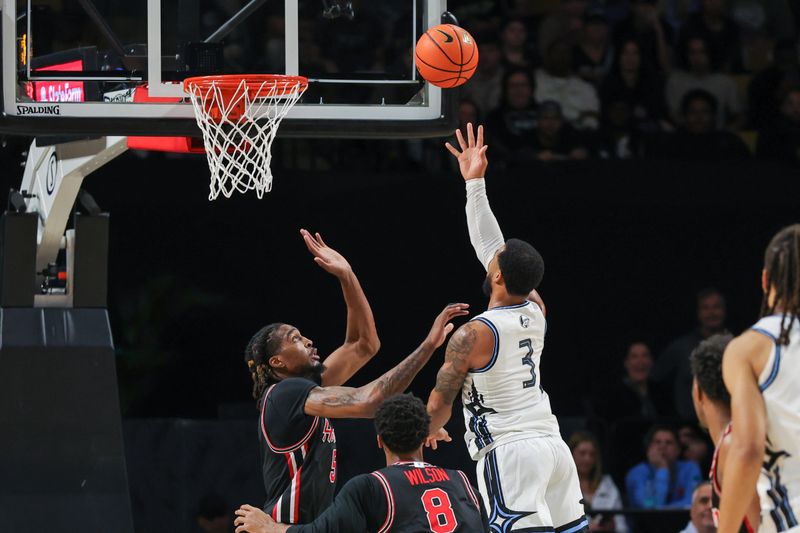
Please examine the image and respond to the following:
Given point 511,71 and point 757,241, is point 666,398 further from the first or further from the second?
point 511,71

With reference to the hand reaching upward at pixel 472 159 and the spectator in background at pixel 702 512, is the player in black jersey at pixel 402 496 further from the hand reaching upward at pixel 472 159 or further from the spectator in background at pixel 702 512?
the spectator in background at pixel 702 512

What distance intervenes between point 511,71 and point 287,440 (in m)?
5.84

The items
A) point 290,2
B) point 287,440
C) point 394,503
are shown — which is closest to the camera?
point 394,503

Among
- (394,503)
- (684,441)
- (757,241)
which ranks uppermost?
(757,241)

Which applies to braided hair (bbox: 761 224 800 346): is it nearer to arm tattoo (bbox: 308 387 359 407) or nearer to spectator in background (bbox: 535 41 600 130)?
arm tattoo (bbox: 308 387 359 407)

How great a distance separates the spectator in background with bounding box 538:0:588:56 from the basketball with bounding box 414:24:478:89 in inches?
220

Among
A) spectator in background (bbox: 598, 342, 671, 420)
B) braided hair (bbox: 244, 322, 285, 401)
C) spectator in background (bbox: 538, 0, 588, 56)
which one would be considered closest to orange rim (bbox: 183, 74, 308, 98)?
braided hair (bbox: 244, 322, 285, 401)

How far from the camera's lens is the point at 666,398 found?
10.3 m

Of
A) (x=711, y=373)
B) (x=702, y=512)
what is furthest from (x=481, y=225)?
(x=702, y=512)

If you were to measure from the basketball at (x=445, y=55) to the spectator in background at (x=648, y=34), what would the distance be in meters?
5.77

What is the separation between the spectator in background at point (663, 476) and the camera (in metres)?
9.48

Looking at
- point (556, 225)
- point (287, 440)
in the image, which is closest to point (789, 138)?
point (556, 225)

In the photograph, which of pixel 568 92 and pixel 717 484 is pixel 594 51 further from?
pixel 717 484

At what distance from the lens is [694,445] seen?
9625mm
